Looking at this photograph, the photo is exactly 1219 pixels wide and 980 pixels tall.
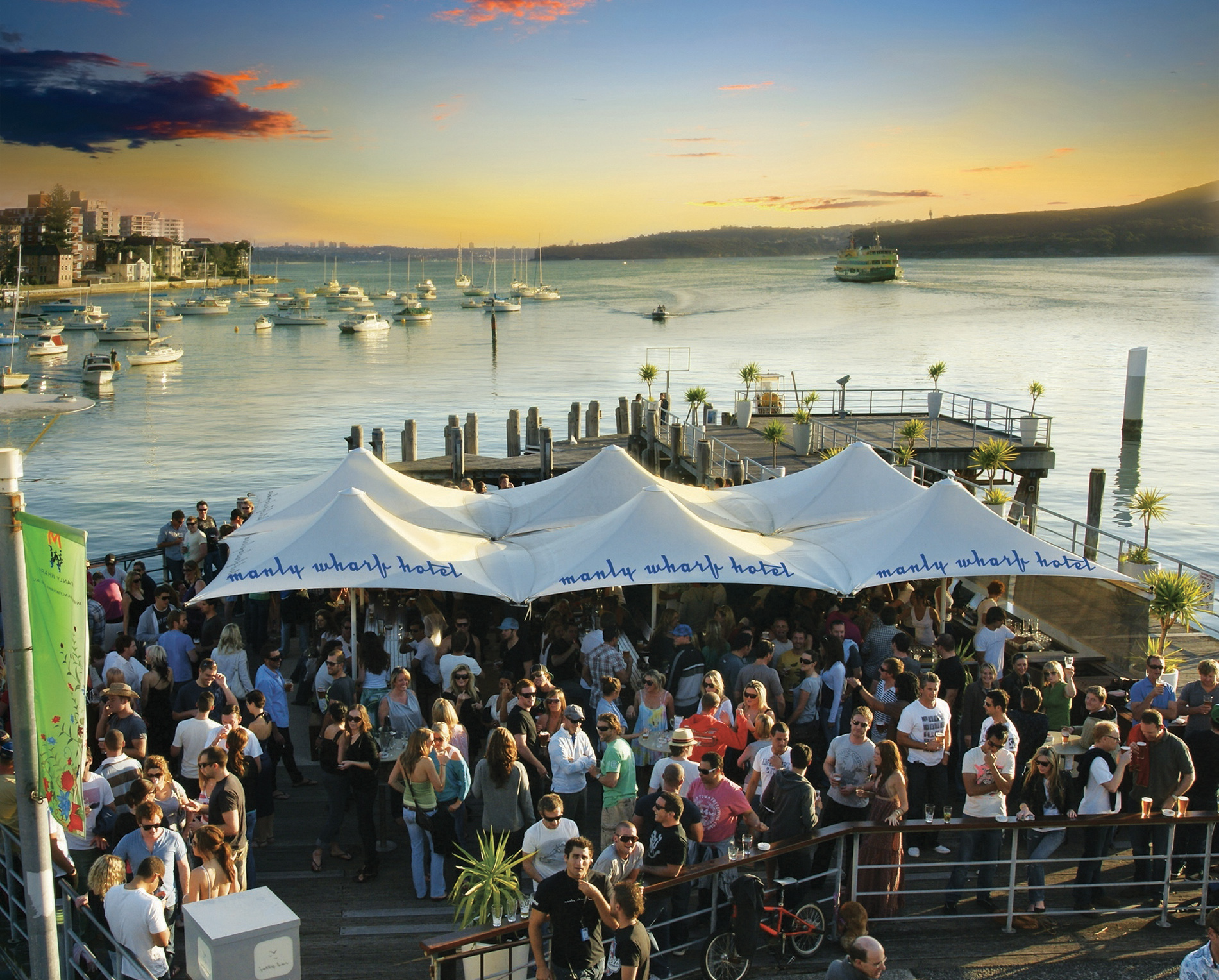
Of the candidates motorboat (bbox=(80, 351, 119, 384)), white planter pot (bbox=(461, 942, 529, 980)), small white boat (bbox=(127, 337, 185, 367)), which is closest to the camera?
white planter pot (bbox=(461, 942, 529, 980))

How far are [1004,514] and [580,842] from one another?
13.5m

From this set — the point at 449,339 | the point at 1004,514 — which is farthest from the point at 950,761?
the point at 449,339

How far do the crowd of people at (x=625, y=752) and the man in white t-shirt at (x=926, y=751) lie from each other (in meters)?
0.02

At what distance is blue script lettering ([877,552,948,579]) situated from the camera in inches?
474

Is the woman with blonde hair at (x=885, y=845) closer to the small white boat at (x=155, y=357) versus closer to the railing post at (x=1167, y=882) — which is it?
the railing post at (x=1167, y=882)

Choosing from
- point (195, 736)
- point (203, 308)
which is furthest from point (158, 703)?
point (203, 308)

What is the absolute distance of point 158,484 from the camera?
157 ft

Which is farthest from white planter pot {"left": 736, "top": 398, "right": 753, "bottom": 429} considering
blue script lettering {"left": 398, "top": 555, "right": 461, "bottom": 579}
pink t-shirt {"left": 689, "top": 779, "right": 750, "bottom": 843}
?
pink t-shirt {"left": 689, "top": 779, "right": 750, "bottom": 843}

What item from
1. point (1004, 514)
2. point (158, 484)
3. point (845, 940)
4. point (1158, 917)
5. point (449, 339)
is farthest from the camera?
point (449, 339)

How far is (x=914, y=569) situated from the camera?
39.8ft

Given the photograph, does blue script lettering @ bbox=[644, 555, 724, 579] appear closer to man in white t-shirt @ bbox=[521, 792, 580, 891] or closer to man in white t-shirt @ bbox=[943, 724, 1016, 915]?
man in white t-shirt @ bbox=[943, 724, 1016, 915]

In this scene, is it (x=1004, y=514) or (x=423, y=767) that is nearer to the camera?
(x=423, y=767)

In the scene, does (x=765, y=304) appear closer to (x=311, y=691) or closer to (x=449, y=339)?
(x=449, y=339)

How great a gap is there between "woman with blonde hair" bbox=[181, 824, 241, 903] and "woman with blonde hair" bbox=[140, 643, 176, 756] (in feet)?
12.7
